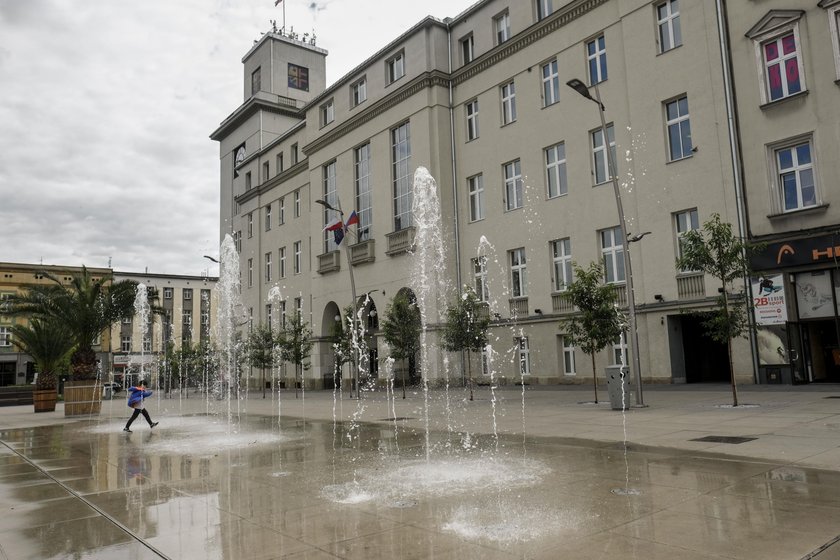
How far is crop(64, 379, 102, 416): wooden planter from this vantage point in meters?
24.3

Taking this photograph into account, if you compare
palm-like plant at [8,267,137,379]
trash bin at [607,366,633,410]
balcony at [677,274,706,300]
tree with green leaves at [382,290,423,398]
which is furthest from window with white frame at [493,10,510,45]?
palm-like plant at [8,267,137,379]

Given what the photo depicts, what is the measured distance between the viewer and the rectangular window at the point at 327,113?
1756 inches

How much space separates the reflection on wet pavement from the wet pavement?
3cm

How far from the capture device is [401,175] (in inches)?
1490

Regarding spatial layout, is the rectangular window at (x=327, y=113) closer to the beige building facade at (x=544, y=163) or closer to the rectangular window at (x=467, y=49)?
the beige building facade at (x=544, y=163)

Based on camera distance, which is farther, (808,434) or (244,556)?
(808,434)

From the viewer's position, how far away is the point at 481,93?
3394 centimetres

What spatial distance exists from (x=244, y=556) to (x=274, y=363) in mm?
38866

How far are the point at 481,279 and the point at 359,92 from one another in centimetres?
1710

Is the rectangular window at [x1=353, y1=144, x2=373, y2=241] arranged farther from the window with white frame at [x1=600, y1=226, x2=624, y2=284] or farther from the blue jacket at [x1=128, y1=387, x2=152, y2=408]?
the blue jacket at [x1=128, y1=387, x2=152, y2=408]

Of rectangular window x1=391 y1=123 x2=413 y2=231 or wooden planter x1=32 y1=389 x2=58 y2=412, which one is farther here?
rectangular window x1=391 y1=123 x2=413 y2=231

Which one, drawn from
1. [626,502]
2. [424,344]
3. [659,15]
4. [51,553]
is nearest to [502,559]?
[626,502]

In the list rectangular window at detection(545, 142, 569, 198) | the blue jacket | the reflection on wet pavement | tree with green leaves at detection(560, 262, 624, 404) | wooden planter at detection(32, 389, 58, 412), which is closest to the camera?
the reflection on wet pavement

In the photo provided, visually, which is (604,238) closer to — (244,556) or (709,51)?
(709,51)
